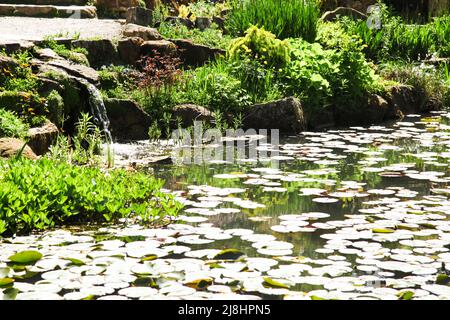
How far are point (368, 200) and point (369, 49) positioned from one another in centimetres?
842

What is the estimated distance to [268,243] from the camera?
6016mm

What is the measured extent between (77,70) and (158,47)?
194 centimetres

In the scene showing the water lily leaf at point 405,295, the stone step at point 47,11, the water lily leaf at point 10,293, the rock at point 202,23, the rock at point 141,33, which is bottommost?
the water lily leaf at point 405,295

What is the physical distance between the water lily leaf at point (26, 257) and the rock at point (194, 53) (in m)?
7.84

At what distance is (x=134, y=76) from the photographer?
11898 millimetres

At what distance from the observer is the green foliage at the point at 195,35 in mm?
13688

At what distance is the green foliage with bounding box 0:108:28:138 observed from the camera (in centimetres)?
875

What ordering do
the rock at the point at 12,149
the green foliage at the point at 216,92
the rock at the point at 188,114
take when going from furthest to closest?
the green foliage at the point at 216,92 → the rock at the point at 188,114 → the rock at the point at 12,149

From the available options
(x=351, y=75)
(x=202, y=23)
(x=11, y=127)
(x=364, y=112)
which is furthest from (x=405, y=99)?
(x=11, y=127)

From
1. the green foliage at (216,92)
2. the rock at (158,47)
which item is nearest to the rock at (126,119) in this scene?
the green foliage at (216,92)

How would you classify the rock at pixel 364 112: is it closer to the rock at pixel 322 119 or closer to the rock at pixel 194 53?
the rock at pixel 322 119

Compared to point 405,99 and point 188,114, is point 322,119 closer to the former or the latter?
point 405,99

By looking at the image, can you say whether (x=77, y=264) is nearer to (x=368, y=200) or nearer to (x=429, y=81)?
(x=368, y=200)

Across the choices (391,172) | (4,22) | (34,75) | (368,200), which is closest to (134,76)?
(34,75)
